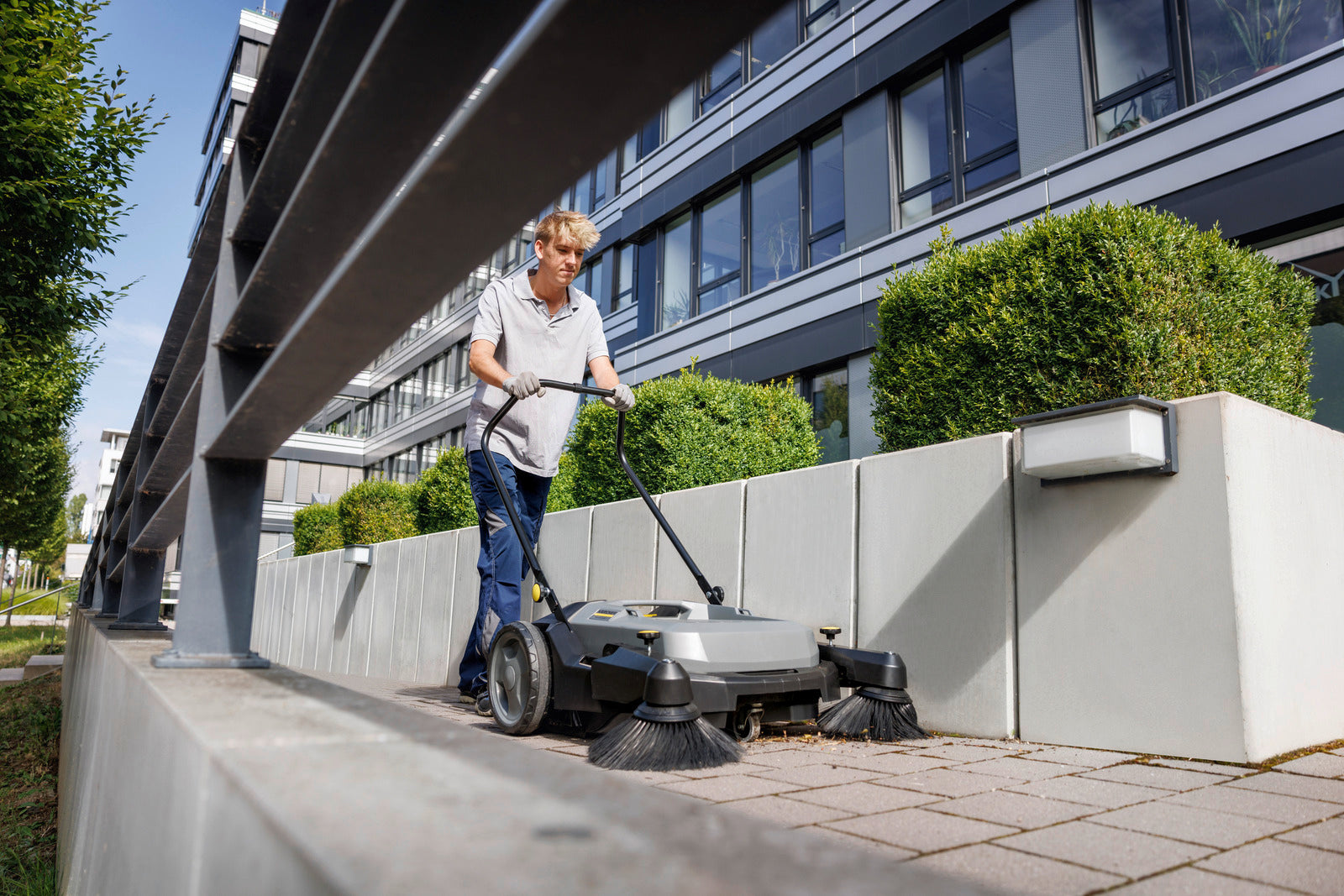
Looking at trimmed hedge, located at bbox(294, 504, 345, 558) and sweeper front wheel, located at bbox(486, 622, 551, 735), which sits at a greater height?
trimmed hedge, located at bbox(294, 504, 345, 558)

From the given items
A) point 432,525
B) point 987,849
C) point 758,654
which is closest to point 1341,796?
point 987,849

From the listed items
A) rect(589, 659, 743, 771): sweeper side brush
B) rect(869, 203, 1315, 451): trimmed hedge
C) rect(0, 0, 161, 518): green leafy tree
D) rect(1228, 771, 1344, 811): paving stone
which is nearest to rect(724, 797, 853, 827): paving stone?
rect(589, 659, 743, 771): sweeper side brush

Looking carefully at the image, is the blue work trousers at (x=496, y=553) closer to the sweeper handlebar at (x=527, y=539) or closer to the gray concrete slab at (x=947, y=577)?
the sweeper handlebar at (x=527, y=539)

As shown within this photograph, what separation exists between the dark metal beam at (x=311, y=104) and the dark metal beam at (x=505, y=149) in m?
0.27

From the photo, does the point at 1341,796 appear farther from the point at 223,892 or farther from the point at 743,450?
the point at 743,450

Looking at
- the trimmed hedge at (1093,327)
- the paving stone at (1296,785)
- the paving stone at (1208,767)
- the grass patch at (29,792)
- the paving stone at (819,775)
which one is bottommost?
the grass patch at (29,792)

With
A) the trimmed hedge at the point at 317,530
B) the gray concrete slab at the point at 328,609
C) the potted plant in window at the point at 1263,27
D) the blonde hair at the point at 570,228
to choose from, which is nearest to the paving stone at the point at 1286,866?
the blonde hair at the point at 570,228

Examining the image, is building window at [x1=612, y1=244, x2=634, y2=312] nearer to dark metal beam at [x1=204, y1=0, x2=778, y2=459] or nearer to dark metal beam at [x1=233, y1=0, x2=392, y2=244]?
dark metal beam at [x1=233, y1=0, x2=392, y2=244]

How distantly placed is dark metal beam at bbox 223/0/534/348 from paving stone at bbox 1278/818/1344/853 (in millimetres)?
2246

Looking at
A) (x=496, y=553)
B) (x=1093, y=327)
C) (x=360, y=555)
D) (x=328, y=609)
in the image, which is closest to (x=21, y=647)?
(x=328, y=609)

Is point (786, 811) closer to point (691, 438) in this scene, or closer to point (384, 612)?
point (691, 438)

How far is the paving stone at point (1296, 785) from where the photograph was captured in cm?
257

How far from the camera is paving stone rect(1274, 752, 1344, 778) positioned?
2900 millimetres

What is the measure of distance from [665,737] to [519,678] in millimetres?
1094
